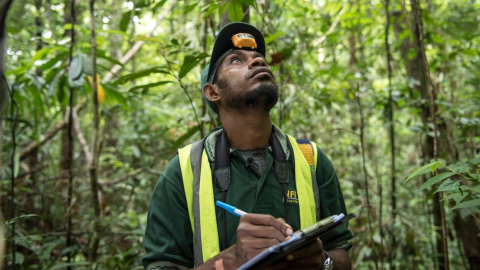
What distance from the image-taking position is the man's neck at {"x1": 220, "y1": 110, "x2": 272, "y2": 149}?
1.83m

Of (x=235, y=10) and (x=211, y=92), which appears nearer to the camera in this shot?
(x=211, y=92)

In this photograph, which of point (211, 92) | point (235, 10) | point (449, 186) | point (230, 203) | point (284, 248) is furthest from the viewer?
point (235, 10)

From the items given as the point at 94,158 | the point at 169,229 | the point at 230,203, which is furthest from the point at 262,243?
the point at 94,158

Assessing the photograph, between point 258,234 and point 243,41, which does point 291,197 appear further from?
point 243,41

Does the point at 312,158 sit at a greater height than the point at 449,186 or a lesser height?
greater

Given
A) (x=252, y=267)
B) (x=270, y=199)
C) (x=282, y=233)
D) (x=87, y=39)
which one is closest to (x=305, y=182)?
(x=270, y=199)

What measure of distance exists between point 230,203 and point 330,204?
52 cm

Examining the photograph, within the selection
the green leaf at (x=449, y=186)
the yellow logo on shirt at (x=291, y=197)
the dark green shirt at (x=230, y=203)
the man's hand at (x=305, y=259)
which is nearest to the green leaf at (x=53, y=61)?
the dark green shirt at (x=230, y=203)

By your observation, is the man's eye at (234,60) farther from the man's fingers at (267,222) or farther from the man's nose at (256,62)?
the man's fingers at (267,222)

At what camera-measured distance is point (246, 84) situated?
6.05 feet

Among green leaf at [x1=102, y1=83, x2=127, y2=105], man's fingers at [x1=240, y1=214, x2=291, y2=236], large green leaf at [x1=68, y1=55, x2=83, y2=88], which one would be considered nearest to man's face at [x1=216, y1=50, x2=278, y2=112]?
man's fingers at [x1=240, y1=214, x2=291, y2=236]

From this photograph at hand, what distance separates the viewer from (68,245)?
10.5ft

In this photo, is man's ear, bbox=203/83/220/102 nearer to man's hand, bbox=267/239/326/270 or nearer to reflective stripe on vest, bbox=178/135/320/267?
reflective stripe on vest, bbox=178/135/320/267

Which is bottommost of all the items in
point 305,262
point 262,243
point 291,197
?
point 305,262
